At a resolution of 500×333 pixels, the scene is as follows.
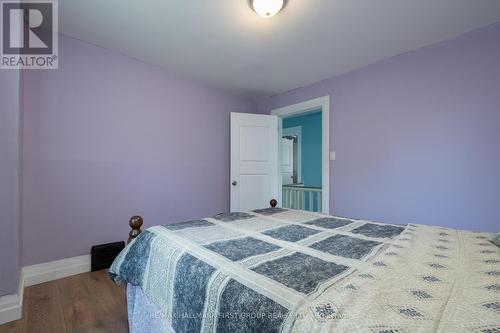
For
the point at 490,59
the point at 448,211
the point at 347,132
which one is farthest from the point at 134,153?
the point at 490,59

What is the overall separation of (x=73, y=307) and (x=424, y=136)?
339 cm

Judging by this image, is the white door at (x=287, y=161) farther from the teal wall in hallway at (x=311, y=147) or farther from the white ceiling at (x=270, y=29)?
the white ceiling at (x=270, y=29)

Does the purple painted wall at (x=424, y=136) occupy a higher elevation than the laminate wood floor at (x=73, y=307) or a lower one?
higher

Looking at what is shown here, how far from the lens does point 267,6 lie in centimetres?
171

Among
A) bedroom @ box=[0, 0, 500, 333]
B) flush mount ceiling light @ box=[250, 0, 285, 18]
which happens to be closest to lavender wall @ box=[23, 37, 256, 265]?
bedroom @ box=[0, 0, 500, 333]

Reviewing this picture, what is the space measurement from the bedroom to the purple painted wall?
13 mm

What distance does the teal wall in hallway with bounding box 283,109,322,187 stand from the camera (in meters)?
4.95

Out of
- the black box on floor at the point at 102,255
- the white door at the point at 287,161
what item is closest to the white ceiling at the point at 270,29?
the black box on floor at the point at 102,255

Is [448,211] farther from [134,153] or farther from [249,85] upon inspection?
[134,153]

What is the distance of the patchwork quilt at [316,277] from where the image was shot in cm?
59

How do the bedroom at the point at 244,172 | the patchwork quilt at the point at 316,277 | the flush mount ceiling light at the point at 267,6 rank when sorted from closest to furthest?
the patchwork quilt at the point at 316,277
the bedroom at the point at 244,172
the flush mount ceiling light at the point at 267,6

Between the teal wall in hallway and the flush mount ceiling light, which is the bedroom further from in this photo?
the teal wall in hallway

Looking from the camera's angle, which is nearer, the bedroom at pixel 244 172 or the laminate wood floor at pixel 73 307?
the bedroom at pixel 244 172

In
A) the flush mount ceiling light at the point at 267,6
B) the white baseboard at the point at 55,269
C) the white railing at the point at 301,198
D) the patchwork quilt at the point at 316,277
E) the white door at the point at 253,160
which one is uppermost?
the flush mount ceiling light at the point at 267,6
